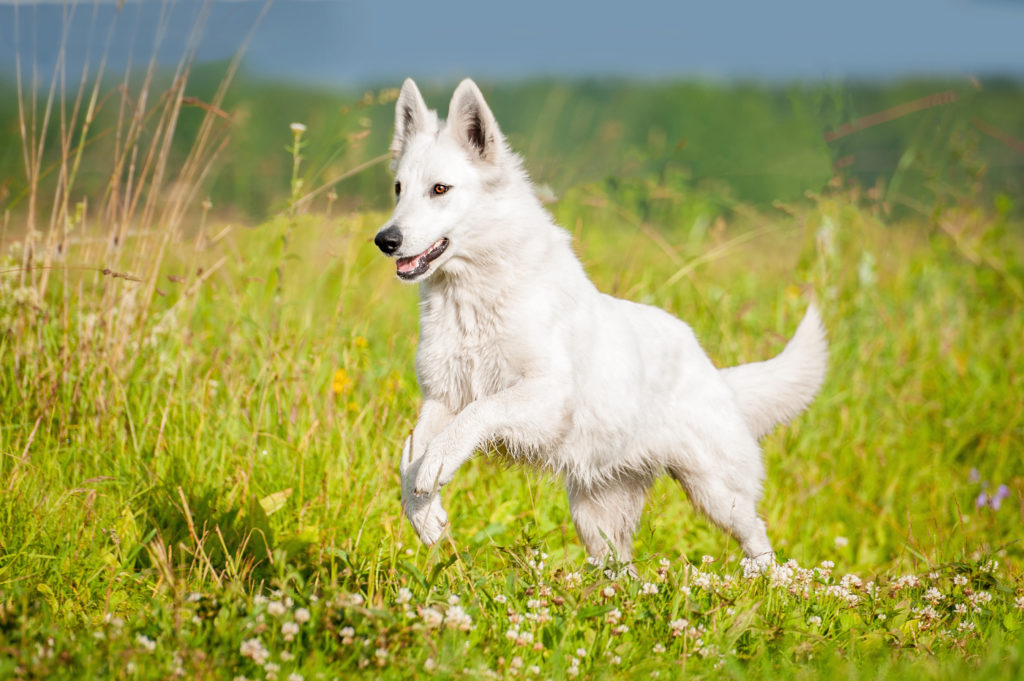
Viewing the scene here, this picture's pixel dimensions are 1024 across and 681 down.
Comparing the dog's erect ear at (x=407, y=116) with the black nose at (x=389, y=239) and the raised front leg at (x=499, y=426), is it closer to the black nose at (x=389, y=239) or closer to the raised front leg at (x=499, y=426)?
the black nose at (x=389, y=239)

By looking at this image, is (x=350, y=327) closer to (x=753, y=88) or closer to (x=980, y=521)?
(x=980, y=521)

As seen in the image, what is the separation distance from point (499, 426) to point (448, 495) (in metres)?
1.33

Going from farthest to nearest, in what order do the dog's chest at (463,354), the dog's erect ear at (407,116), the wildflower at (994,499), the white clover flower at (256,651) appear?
the wildflower at (994,499), the dog's erect ear at (407,116), the dog's chest at (463,354), the white clover flower at (256,651)

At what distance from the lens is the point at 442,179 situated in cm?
345

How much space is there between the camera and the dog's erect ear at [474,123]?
11.5 feet

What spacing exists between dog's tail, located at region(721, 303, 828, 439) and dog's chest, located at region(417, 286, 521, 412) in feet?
4.10

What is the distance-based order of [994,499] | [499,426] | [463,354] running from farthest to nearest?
[994,499] < [463,354] < [499,426]

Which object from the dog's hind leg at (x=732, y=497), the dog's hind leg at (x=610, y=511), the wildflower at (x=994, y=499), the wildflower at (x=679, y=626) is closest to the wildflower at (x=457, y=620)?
the wildflower at (x=679, y=626)

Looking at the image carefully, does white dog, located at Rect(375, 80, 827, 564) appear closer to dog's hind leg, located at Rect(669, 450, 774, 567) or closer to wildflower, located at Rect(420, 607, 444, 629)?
dog's hind leg, located at Rect(669, 450, 774, 567)

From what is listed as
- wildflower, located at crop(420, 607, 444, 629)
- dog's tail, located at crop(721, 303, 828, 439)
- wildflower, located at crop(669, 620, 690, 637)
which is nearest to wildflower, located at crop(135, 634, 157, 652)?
wildflower, located at crop(420, 607, 444, 629)

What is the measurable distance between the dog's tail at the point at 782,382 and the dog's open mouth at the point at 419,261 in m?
1.51

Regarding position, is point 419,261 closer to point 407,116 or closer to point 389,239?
point 389,239

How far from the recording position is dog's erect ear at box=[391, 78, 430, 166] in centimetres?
372

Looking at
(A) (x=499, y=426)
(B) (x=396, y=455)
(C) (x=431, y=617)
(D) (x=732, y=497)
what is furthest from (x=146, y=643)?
(D) (x=732, y=497)
